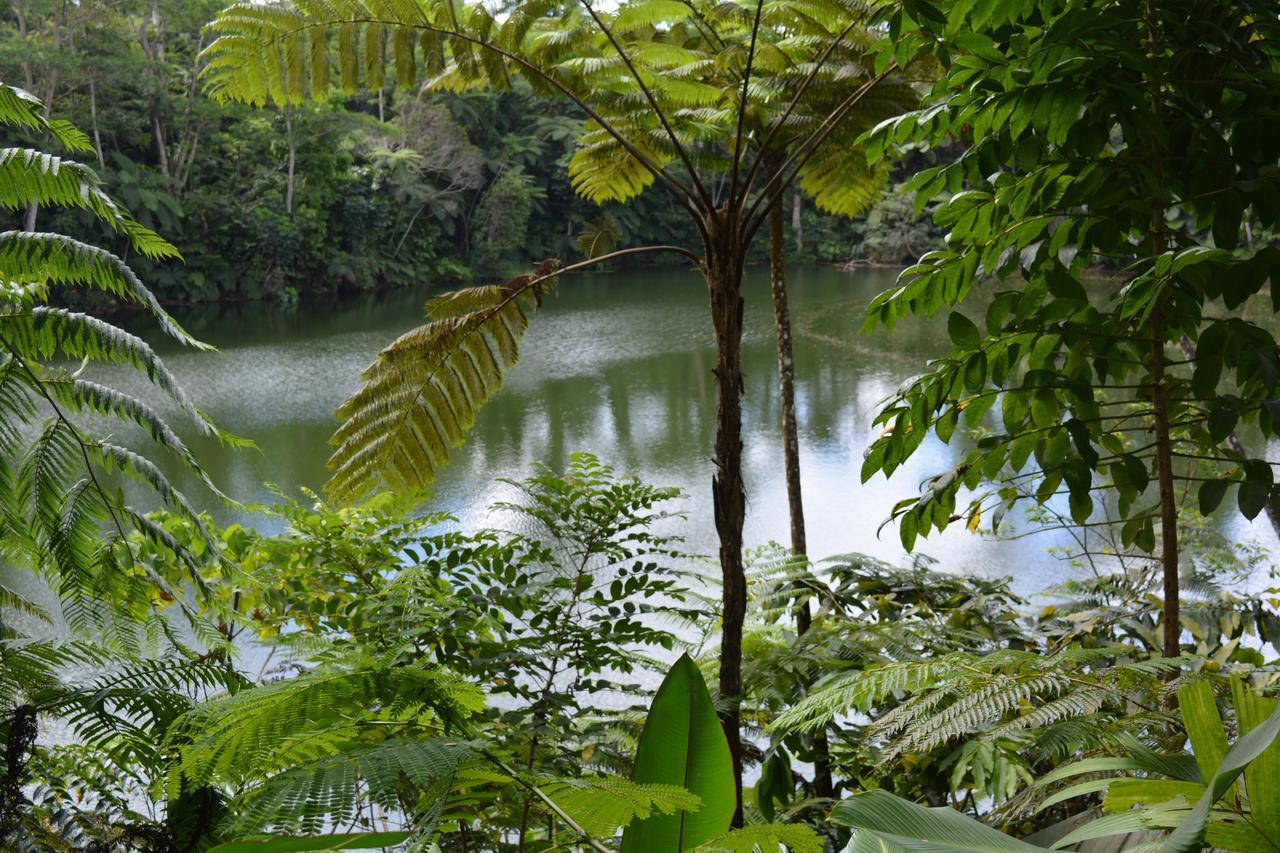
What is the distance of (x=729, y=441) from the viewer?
198cm

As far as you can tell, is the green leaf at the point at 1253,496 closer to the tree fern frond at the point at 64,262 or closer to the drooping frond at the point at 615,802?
the drooping frond at the point at 615,802

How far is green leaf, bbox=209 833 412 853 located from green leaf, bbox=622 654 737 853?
202mm

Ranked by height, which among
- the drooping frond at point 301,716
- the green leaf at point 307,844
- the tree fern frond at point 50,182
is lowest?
the drooping frond at point 301,716

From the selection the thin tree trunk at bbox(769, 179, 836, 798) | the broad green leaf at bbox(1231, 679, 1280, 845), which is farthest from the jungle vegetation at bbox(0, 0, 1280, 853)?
the thin tree trunk at bbox(769, 179, 836, 798)

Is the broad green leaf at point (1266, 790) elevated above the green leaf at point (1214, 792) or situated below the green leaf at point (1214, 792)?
below

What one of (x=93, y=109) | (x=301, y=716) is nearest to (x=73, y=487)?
(x=301, y=716)

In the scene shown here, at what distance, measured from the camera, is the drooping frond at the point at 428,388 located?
7.55 ft

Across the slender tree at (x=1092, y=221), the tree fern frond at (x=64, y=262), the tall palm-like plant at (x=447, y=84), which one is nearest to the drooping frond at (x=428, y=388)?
the tall palm-like plant at (x=447, y=84)

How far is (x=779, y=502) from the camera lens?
18.9 ft

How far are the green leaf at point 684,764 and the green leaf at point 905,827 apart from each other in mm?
195

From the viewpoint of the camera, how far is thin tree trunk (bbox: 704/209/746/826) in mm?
1923

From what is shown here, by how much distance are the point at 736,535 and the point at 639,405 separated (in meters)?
6.16

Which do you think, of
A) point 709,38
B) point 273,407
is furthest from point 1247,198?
point 273,407

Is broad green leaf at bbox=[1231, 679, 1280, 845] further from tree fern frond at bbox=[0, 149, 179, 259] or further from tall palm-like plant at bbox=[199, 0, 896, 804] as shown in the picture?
tall palm-like plant at bbox=[199, 0, 896, 804]
